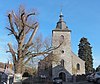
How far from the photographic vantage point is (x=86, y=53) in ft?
267

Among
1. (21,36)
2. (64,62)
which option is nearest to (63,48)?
(64,62)

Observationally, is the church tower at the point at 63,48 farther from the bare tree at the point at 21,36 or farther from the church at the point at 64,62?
the bare tree at the point at 21,36

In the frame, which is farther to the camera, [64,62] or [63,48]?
[63,48]

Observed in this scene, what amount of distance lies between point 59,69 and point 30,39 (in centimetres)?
3731

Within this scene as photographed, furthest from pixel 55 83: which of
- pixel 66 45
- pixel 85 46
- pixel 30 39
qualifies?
pixel 85 46

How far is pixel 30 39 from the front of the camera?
106ft

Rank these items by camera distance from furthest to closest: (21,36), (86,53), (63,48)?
1. (86,53)
2. (63,48)
3. (21,36)

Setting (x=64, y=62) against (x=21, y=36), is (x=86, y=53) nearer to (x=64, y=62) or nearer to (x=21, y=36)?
(x=64, y=62)

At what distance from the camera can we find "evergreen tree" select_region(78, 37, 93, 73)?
7938 centimetres

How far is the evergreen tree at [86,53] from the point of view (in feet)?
260

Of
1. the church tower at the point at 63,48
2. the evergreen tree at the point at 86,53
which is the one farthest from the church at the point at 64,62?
the evergreen tree at the point at 86,53

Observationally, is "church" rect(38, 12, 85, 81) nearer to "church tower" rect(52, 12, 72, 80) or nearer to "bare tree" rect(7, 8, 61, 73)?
"church tower" rect(52, 12, 72, 80)

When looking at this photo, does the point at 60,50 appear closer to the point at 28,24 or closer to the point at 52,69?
the point at 52,69

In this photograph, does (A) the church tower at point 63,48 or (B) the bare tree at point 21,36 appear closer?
(B) the bare tree at point 21,36
